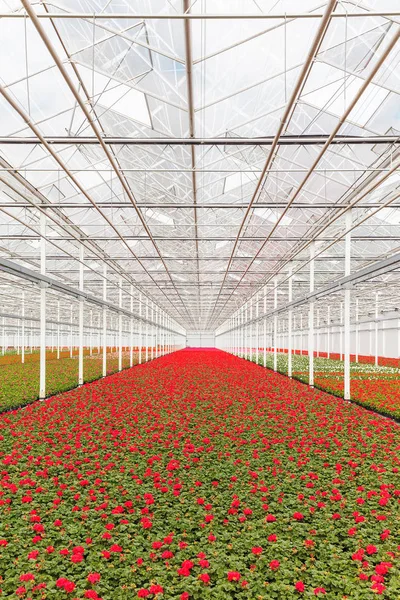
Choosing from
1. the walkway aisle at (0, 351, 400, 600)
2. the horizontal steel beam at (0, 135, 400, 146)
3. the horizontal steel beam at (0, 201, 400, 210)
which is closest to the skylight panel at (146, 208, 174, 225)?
the horizontal steel beam at (0, 201, 400, 210)

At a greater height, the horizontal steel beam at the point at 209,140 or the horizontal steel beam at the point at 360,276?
the horizontal steel beam at the point at 209,140

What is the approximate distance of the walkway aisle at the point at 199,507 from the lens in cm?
380

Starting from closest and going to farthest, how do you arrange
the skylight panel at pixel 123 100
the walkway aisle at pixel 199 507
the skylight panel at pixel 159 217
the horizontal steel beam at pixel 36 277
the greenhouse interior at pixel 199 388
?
1. the walkway aisle at pixel 199 507
2. the greenhouse interior at pixel 199 388
3. the skylight panel at pixel 123 100
4. the horizontal steel beam at pixel 36 277
5. the skylight panel at pixel 159 217

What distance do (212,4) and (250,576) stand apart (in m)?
7.98

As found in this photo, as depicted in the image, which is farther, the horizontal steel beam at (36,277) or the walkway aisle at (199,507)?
the horizontal steel beam at (36,277)

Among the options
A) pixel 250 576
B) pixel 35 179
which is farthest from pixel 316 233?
pixel 250 576

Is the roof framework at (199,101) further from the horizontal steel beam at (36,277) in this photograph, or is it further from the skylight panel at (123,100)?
the horizontal steel beam at (36,277)

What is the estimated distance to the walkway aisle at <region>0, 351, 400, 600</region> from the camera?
3.80 m

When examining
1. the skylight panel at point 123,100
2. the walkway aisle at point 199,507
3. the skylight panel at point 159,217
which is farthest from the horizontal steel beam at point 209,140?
the skylight panel at point 159,217

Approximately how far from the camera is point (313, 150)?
11758 mm

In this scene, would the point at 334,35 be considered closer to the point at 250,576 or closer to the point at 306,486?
the point at 306,486

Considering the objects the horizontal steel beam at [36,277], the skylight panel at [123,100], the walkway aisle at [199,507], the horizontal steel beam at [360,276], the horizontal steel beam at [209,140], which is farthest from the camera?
the horizontal steel beam at [360,276]

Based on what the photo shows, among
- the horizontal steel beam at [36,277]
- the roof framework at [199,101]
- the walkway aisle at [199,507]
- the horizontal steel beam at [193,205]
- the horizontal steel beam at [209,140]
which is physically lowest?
the walkway aisle at [199,507]

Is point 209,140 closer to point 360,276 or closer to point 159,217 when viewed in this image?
point 360,276
